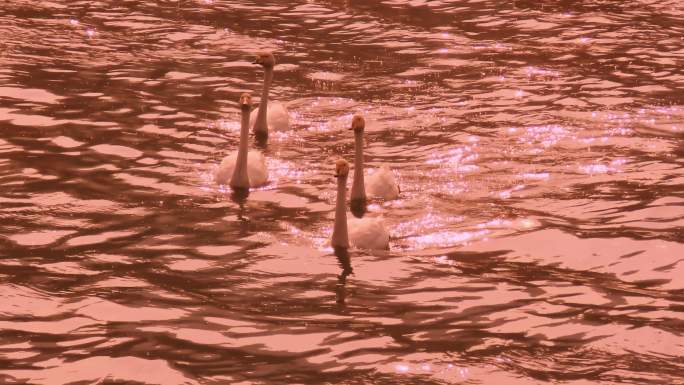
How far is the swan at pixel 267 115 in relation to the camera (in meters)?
21.8

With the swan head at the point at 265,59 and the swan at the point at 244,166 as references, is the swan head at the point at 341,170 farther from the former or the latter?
the swan head at the point at 265,59

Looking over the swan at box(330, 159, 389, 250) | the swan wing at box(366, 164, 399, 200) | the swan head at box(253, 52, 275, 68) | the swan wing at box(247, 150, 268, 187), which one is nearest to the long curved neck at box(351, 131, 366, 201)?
the swan wing at box(366, 164, 399, 200)

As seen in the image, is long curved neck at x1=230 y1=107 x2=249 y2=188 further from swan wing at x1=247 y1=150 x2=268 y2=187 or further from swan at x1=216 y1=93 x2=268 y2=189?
swan wing at x1=247 y1=150 x2=268 y2=187

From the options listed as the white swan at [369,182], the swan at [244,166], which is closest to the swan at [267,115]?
the swan at [244,166]

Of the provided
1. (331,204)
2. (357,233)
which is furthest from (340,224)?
(331,204)

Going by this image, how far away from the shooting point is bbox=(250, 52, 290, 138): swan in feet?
71.4

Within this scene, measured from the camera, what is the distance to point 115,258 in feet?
52.2

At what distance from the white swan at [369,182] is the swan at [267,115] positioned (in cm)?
362

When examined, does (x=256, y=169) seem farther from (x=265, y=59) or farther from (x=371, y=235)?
(x=265, y=59)

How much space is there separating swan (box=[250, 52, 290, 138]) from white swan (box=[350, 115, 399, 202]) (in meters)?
3.62

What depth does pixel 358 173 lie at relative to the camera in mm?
18312

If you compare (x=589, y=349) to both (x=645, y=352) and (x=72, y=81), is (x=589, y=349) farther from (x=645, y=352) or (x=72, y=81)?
(x=72, y=81)

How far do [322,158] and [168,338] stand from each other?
7.00m

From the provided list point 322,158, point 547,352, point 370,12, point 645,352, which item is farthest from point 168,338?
point 370,12
